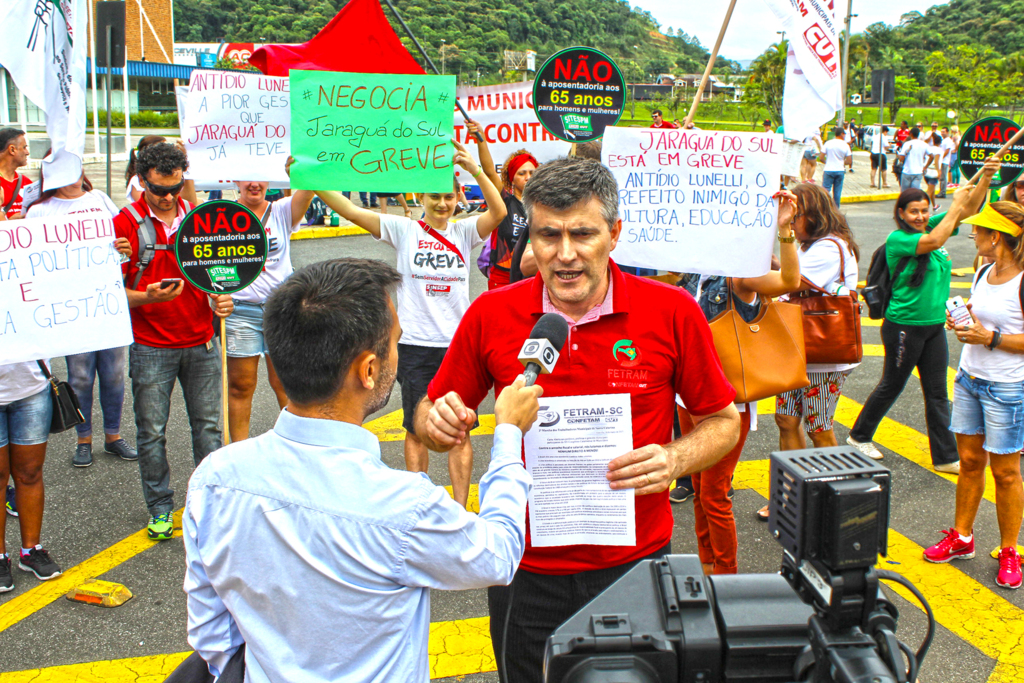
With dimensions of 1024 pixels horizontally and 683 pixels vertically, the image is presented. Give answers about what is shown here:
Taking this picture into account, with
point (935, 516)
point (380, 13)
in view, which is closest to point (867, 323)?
point (935, 516)

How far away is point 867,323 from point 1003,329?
5048mm

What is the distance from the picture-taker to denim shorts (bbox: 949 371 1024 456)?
13.4ft

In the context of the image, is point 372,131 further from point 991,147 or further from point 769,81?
point 769,81

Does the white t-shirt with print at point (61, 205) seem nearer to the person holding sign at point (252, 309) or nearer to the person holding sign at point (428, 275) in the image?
the person holding sign at point (252, 309)

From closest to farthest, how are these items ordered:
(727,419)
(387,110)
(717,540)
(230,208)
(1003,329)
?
(727,419) < (717,540) < (1003,329) < (230,208) < (387,110)

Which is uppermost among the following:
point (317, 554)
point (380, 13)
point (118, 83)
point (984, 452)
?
point (118, 83)

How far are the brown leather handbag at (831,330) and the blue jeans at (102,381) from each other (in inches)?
174

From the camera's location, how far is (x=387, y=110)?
16.3 feet

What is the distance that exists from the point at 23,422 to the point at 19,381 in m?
0.22

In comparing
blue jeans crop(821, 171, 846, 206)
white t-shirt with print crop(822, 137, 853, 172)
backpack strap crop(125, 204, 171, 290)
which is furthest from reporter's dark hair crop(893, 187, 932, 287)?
white t-shirt with print crop(822, 137, 853, 172)

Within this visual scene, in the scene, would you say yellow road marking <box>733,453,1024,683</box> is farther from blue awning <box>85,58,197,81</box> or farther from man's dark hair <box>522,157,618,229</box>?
blue awning <box>85,58,197,81</box>

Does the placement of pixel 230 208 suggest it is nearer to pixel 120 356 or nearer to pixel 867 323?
pixel 120 356

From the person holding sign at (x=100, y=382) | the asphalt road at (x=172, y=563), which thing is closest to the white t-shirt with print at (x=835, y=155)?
the asphalt road at (x=172, y=563)

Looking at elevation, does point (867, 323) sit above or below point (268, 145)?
below
